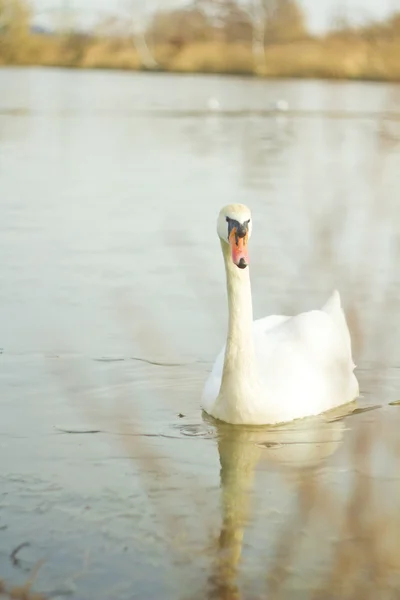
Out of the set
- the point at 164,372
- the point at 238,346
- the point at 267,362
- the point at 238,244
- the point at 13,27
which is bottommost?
the point at 164,372

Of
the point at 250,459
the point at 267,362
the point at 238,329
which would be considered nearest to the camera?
the point at 250,459

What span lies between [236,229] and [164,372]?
4.43ft

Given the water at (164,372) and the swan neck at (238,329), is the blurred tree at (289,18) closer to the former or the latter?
the water at (164,372)

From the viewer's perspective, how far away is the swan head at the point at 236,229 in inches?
223

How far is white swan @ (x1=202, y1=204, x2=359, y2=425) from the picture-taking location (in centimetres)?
577

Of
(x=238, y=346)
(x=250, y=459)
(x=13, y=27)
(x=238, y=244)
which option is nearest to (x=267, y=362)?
(x=238, y=346)

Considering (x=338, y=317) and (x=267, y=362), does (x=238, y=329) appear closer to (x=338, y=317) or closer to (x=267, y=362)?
(x=267, y=362)

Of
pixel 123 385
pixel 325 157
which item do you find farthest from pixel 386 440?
pixel 325 157

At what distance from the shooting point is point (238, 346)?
227 inches

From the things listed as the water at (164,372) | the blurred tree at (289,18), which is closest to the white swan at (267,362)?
the water at (164,372)

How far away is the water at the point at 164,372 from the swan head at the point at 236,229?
304mm

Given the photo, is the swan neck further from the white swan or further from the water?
the water

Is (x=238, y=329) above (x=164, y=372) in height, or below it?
above

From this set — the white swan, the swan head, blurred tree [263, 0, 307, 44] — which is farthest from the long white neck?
blurred tree [263, 0, 307, 44]
